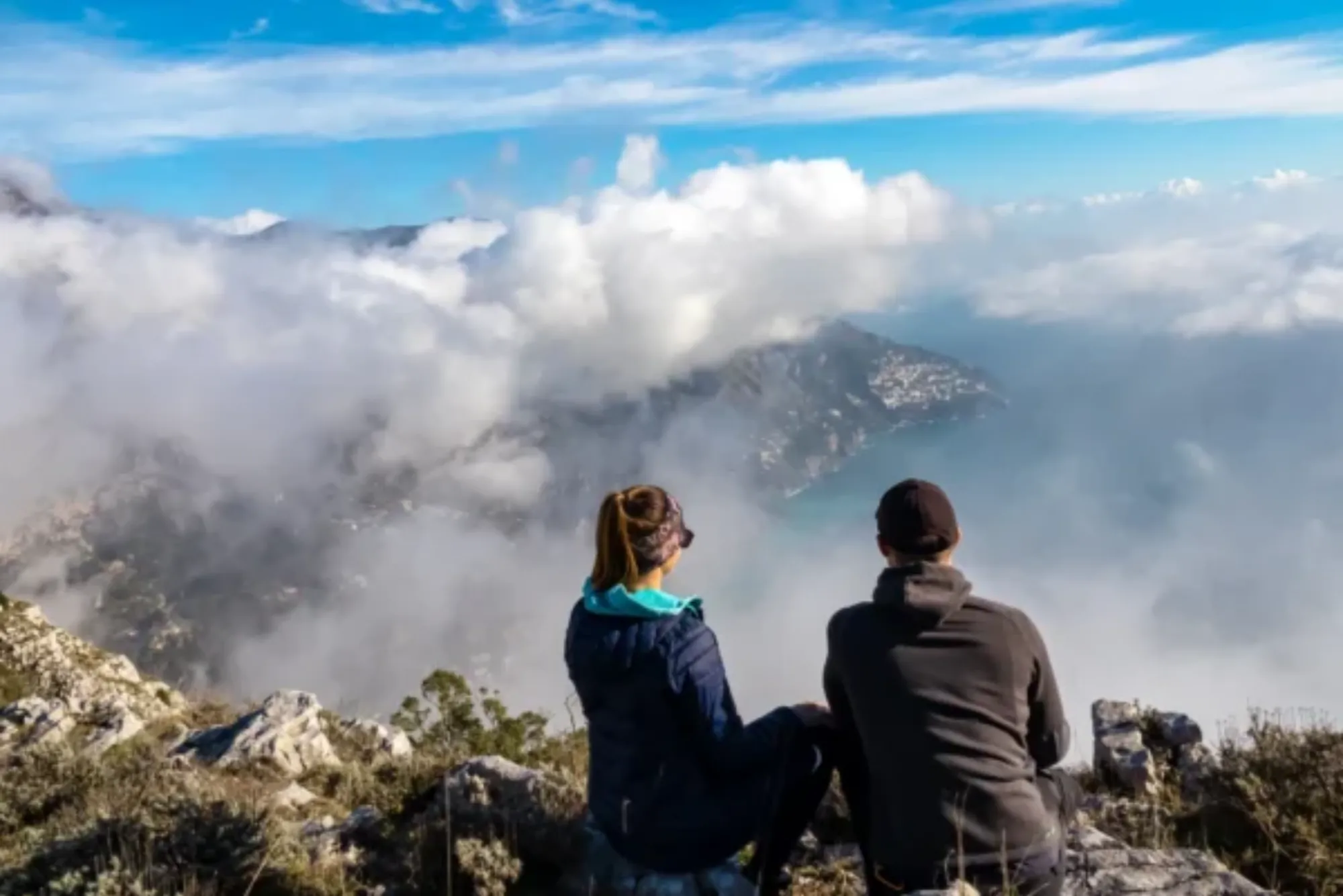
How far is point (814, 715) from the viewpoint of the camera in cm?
532

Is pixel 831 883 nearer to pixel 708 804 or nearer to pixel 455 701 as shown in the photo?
pixel 708 804

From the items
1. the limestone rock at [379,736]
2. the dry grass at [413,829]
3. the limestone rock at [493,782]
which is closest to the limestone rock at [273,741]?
the limestone rock at [379,736]

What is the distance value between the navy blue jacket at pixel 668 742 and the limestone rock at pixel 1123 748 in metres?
4.14

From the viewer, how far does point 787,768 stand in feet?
17.0

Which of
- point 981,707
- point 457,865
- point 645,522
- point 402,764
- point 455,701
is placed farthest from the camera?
point 455,701

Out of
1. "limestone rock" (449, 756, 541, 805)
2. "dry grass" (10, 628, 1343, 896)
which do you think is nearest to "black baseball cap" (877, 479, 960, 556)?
"dry grass" (10, 628, 1343, 896)

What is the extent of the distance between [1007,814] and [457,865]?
303 centimetres

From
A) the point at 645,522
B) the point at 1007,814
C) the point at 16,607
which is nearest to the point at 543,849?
the point at 645,522

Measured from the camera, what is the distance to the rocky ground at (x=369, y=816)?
511cm

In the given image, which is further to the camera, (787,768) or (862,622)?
(787,768)

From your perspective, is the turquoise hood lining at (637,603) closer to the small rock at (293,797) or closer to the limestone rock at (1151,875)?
the limestone rock at (1151,875)

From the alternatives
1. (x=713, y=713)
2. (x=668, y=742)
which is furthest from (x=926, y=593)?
(x=668, y=742)

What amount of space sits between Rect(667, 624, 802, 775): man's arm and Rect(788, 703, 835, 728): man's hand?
0.86 feet

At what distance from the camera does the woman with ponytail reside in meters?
4.73
